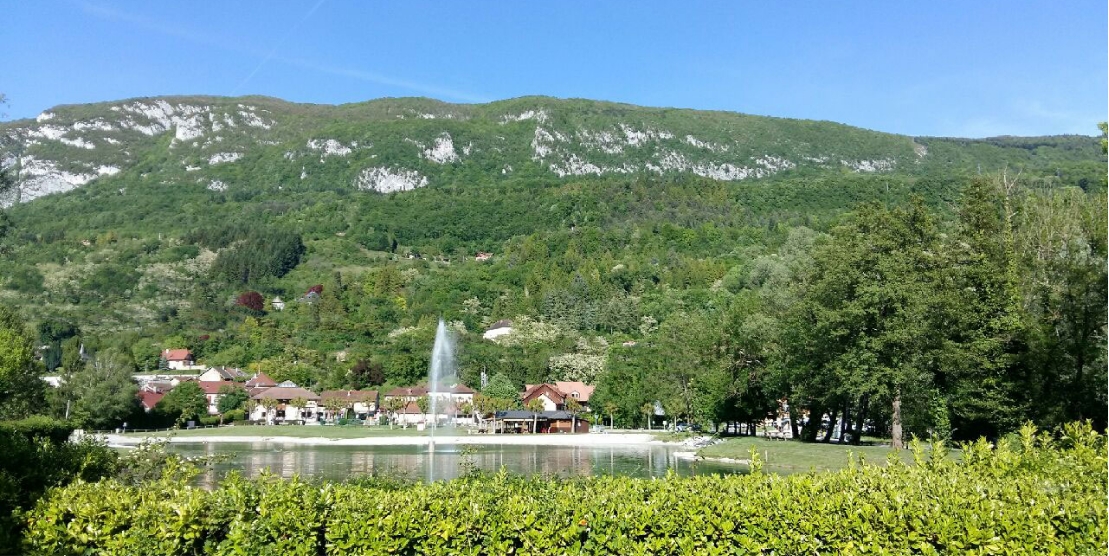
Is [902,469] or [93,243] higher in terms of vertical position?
[93,243]

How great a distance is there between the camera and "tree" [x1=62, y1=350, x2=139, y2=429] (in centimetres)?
6131

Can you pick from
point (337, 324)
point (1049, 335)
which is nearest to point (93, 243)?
point (337, 324)

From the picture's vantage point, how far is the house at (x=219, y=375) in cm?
10450

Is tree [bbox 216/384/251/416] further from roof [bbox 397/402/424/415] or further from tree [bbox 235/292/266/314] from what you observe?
tree [bbox 235/292/266/314]

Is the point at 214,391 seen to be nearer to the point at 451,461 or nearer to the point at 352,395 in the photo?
the point at 352,395

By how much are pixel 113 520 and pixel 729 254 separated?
445 ft

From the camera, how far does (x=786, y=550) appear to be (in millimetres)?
6914

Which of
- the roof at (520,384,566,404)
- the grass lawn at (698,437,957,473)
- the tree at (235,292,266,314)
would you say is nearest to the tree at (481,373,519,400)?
the roof at (520,384,566,404)

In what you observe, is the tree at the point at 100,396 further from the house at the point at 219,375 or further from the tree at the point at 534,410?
the house at the point at 219,375

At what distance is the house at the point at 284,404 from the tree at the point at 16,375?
3864cm

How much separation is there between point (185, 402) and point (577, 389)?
43371 millimetres

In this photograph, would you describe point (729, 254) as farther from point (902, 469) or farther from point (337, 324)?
point (902, 469)

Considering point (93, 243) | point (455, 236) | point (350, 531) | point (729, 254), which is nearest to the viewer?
point (350, 531)

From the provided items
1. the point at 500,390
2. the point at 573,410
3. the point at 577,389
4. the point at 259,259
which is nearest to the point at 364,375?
the point at 500,390
